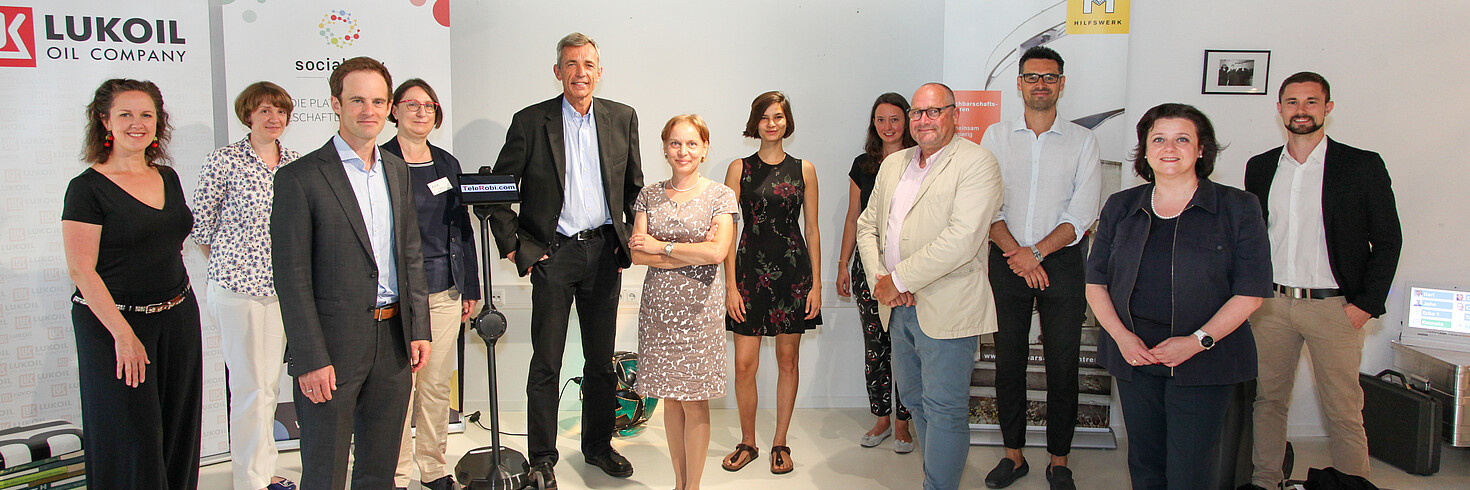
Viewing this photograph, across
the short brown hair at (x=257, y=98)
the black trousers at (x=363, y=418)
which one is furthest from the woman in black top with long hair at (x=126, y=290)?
the black trousers at (x=363, y=418)

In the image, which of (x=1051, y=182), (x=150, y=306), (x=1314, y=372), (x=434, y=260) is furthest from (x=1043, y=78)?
(x=150, y=306)

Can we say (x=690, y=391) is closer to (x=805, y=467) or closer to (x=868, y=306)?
(x=805, y=467)

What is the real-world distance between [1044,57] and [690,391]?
6.75 feet

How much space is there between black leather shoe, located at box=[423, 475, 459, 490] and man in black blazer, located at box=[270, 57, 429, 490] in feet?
3.14

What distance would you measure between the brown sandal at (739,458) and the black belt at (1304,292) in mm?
2363

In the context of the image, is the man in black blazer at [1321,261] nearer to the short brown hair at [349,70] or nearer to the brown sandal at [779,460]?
the brown sandal at [779,460]

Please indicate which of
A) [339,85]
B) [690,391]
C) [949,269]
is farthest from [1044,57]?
[339,85]

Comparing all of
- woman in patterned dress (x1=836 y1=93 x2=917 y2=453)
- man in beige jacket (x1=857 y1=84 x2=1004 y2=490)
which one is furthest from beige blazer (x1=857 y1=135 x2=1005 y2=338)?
woman in patterned dress (x1=836 y1=93 x2=917 y2=453)

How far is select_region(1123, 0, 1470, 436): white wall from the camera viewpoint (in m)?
3.91

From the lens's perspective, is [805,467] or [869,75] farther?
[869,75]

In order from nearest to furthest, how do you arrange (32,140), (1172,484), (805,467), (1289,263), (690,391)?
(1172,484), (690,391), (1289,263), (32,140), (805,467)

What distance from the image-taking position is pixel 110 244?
8.77 ft

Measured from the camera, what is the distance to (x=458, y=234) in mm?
3229

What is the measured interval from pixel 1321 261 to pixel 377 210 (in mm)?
3545
